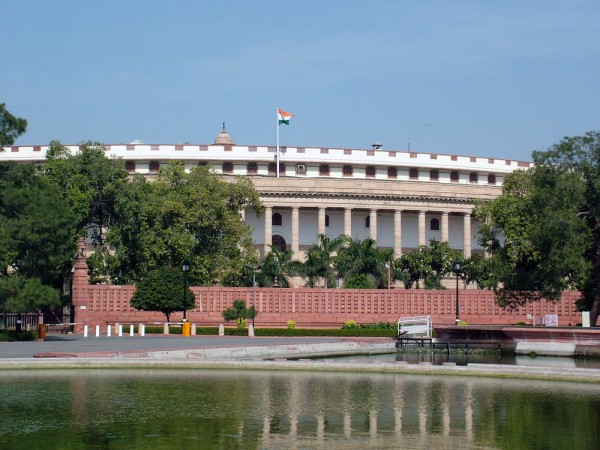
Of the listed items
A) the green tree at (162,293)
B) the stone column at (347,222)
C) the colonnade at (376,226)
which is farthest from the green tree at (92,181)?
the stone column at (347,222)

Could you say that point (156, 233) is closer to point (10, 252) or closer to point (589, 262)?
point (10, 252)

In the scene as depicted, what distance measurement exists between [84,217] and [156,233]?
15.1 feet

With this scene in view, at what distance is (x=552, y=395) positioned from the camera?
24.8 metres

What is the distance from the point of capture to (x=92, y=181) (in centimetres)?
6469

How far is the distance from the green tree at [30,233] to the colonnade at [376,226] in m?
37.9

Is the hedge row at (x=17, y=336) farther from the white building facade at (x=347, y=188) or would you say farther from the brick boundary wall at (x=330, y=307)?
the white building facade at (x=347, y=188)

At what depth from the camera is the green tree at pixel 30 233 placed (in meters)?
44.6

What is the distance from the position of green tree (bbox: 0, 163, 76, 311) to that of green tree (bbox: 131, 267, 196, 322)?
636 cm

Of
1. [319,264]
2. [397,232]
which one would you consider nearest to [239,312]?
[319,264]

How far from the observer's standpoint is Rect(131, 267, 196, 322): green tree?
182 ft

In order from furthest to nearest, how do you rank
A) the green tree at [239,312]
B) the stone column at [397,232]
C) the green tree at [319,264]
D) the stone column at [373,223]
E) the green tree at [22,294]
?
the stone column at [397,232] → the stone column at [373,223] → the green tree at [319,264] → the green tree at [239,312] → the green tree at [22,294]

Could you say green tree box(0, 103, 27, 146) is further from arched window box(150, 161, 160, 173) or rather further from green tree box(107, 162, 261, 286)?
arched window box(150, 161, 160, 173)

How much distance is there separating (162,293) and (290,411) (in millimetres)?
34647

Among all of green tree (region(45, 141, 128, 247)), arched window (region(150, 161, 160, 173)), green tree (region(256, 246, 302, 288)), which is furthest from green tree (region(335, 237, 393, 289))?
arched window (region(150, 161, 160, 173))
